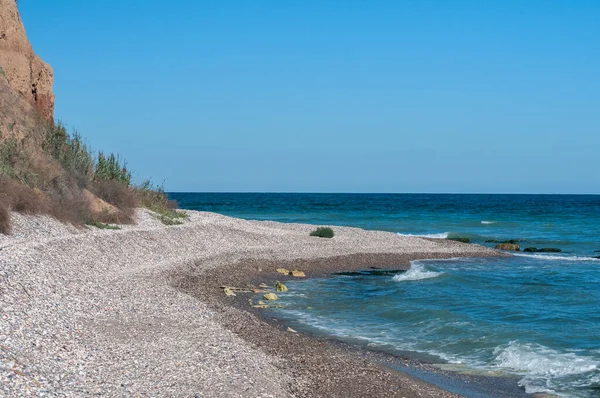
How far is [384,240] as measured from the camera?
34625mm

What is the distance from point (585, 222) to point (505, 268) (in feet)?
119

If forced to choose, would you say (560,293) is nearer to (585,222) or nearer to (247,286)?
(247,286)

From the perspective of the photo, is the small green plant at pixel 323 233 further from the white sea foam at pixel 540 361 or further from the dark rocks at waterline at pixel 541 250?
the white sea foam at pixel 540 361

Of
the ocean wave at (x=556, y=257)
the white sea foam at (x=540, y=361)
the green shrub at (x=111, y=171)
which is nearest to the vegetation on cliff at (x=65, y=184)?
the green shrub at (x=111, y=171)

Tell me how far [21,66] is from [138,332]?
21341 mm

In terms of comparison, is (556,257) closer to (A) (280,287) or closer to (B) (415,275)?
(B) (415,275)

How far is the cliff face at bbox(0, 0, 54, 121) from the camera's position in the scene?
28625 mm

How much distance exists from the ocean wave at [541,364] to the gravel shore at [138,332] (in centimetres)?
225

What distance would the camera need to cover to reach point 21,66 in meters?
29.0

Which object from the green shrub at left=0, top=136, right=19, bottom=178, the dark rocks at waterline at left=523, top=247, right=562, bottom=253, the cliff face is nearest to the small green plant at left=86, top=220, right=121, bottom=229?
the green shrub at left=0, top=136, right=19, bottom=178

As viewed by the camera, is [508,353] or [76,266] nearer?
[508,353]

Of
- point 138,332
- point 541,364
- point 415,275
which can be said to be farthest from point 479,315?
point 138,332

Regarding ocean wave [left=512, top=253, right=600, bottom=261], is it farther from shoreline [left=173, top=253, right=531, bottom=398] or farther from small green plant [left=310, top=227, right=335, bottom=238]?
shoreline [left=173, top=253, right=531, bottom=398]

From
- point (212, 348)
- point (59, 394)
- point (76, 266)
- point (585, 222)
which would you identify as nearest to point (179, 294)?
point (76, 266)
